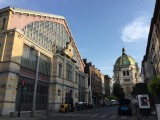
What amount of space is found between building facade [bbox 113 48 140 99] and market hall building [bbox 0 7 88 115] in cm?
9511

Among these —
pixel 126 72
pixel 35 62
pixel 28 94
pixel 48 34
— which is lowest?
pixel 28 94

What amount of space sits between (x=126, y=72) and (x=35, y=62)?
116 metres

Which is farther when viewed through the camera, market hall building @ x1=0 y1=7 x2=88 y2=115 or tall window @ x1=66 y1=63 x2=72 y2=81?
tall window @ x1=66 y1=63 x2=72 y2=81

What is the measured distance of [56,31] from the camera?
4053cm

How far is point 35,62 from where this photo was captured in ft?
103

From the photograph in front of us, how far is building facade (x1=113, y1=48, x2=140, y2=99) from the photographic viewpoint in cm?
13375

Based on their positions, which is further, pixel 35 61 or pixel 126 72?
pixel 126 72

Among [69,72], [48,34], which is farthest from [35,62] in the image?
[69,72]

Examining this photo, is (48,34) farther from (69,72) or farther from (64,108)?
(64,108)

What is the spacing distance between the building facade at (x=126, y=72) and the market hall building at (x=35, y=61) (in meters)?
95.1

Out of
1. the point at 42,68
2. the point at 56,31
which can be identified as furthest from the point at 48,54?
the point at 56,31

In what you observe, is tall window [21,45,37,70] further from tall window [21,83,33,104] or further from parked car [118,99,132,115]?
parked car [118,99,132,115]

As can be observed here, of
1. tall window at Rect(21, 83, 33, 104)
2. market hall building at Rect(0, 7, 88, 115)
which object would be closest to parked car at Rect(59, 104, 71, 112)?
market hall building at Rect(0, 7, 88, 115)

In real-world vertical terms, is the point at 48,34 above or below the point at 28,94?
above
